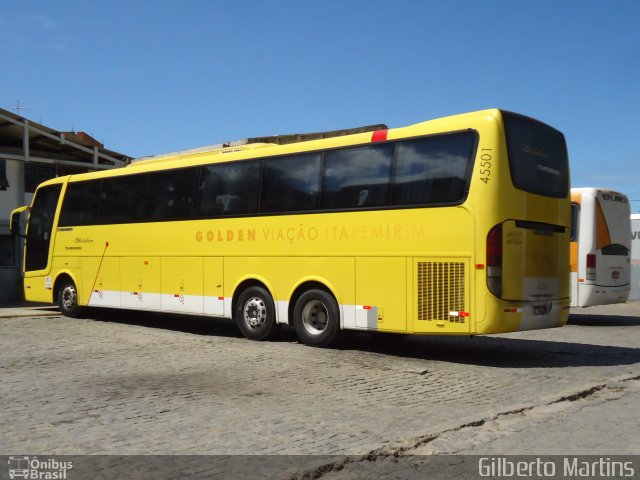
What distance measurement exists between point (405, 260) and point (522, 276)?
168 cm

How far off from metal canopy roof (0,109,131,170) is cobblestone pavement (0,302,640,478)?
10607mm

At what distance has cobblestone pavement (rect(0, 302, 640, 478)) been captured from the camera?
19.2 ft

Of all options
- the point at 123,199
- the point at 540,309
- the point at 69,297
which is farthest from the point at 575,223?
the point at 69,297

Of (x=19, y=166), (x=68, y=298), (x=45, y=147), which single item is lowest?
(x=68, y=298)

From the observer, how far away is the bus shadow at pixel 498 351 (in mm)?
10648

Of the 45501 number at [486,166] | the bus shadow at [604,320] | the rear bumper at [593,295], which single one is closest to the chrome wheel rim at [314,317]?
the 45501 number at [486,166]

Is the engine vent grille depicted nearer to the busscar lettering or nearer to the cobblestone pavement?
the cobblestone pavement

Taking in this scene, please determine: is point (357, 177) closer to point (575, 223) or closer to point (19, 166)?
point (575, 223)

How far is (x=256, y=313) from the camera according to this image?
42.1ft

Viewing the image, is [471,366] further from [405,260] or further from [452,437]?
[452,437]

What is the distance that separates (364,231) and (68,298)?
30.7 ft

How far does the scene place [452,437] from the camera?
6.05 meters

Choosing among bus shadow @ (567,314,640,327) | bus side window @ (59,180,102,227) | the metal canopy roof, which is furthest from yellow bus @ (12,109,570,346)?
the metal canopy roof

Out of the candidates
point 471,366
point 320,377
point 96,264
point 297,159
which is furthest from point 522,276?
point 96,264
